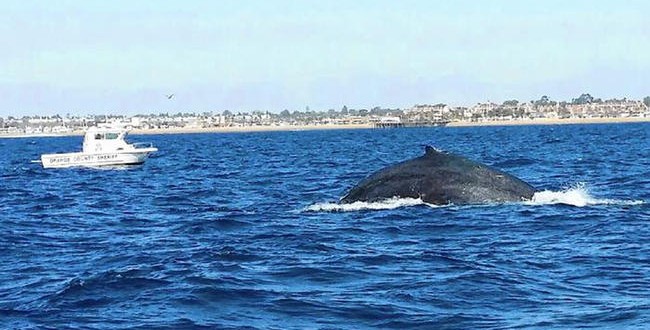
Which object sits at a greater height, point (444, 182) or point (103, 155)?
point (444, 182)

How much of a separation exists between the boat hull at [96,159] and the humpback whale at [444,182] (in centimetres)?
4692

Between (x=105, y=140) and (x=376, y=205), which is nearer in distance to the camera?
(x=376, y=205)

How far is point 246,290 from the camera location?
16844 millimetres

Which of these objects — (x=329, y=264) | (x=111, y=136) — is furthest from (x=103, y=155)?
(x=329, y=264)

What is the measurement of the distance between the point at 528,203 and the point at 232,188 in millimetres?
16368

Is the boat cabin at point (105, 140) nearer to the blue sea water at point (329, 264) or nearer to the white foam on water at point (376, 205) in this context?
the blue sea water at point (329, 264)

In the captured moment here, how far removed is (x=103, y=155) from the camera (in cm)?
7331

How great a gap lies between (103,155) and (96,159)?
0.51m

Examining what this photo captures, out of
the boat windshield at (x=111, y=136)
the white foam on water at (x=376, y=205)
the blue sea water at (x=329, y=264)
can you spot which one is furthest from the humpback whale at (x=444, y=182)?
the boat windshield at (x=111, y=136)

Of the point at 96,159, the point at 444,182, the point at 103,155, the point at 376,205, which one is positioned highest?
the point at 444,182

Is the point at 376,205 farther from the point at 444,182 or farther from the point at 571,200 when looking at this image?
the point at 571,200

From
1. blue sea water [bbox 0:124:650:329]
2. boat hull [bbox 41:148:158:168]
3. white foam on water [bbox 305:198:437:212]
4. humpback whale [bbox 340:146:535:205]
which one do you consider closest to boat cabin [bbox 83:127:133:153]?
boat hull [bbox 41:148:158:168]

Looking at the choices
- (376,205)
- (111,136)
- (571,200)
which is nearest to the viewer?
(376,205)

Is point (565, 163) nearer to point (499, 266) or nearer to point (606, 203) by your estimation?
point (606, 203)
